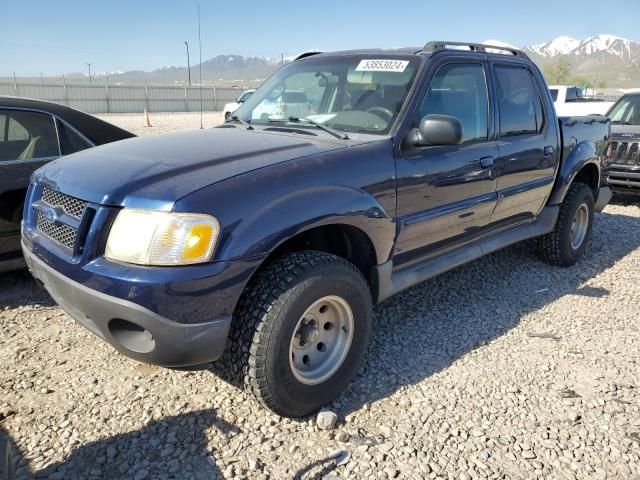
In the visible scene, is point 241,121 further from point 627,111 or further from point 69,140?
point 627,111

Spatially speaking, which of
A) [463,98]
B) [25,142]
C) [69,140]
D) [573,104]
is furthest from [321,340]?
[573,104]

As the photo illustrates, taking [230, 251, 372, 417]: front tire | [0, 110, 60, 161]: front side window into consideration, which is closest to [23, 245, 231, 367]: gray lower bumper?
[230, 251, 372, 417]: front tire

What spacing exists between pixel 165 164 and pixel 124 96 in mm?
34315

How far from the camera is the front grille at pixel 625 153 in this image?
7573 mm

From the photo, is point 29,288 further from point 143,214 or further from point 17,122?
point 143,214

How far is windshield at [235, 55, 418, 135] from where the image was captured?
324 cm

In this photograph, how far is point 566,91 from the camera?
647 inches

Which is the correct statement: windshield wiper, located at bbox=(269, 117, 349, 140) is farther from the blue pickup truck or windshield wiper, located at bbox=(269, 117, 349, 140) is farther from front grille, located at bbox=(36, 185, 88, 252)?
front grille, located at bbox=(36, 185, 88, 252)

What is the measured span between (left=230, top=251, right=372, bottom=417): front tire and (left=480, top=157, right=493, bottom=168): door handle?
141 cm

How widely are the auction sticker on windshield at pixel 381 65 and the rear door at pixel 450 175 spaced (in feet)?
0.72

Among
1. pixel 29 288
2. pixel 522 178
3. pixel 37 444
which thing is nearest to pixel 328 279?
pixel 37 444

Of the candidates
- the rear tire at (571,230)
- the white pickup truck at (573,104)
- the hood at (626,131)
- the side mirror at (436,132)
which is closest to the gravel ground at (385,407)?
the rear tire at (571,230)

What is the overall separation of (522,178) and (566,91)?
14.4 meters

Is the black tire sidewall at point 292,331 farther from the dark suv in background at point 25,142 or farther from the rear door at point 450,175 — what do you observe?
the dark suv in background at point 25,142
